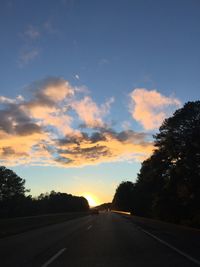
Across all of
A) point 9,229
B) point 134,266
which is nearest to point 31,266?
point 134,266

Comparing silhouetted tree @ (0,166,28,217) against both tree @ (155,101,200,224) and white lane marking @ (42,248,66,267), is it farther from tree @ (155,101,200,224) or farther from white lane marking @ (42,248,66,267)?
white lane marking @ (42,248,66,267)

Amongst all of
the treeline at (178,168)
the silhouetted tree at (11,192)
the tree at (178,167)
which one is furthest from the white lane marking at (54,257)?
the silhouetted tree at (11,192)

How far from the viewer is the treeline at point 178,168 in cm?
5319

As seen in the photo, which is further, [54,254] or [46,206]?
[46,206]

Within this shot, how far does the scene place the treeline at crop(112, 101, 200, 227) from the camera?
174ft

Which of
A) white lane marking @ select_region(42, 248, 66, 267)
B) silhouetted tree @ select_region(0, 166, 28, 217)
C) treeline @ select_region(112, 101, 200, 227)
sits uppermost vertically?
silhouetted tree @ select_region(0, 166, 28, 217)

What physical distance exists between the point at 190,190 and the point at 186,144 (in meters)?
5.99

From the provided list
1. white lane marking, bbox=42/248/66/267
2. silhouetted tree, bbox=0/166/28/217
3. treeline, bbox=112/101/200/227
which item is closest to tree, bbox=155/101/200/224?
treeline, bbox=112/101/200/227

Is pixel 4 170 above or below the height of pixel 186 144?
above

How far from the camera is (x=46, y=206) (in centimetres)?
17112

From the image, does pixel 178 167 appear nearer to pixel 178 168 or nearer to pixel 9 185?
pixel 178 168

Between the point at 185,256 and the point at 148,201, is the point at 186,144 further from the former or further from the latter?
the point at 148,201

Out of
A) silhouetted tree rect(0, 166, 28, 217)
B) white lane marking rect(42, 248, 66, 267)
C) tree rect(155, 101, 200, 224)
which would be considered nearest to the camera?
white lane marking rect(42, 248, 66, 267)

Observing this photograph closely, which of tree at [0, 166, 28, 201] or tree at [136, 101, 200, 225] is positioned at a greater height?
tree at [0, 166, 28, 201]
